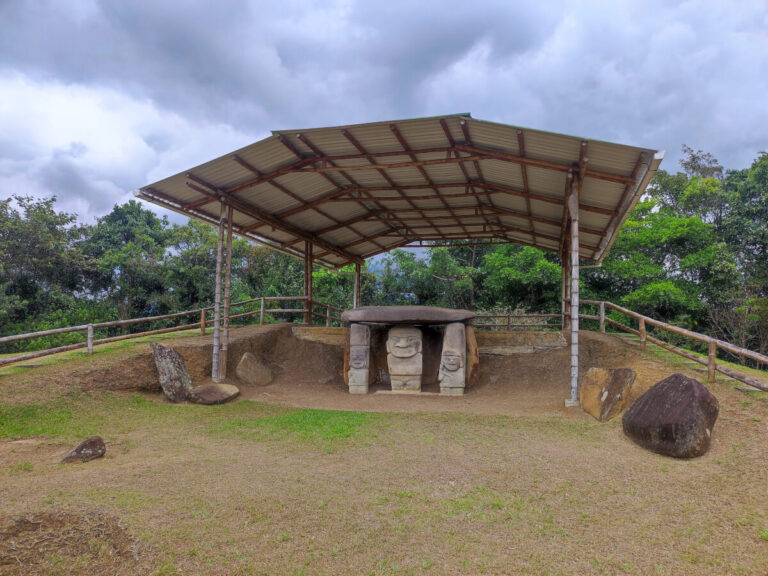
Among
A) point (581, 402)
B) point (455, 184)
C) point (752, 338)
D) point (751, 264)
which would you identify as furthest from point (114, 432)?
point (751, 264)

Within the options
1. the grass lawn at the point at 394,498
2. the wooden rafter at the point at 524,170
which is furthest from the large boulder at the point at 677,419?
the wooden rafter at the point at 524,170

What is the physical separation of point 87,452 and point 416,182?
8843 millimetres

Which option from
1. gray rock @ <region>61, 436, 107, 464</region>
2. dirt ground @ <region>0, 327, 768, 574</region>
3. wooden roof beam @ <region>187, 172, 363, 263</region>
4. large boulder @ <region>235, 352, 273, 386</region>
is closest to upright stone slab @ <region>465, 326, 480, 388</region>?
dirt ground @ <region>0, 327, 768, 574</region>

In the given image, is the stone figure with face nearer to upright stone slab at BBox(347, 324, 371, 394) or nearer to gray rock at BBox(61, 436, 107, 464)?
upright stone slab at BBox(347, 324, 371, 394)

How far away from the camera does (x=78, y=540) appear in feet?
12.2

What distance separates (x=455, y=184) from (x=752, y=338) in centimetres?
1546

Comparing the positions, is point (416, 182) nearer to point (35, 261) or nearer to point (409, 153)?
point (409, 153)

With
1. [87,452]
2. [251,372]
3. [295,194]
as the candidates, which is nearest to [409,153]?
[295,194]

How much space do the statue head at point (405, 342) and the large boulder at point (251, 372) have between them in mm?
3168

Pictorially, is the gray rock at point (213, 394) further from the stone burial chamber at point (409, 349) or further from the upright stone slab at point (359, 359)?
the stone burial chamber at point (409, 349)

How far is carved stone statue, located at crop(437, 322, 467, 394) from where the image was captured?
10.7m

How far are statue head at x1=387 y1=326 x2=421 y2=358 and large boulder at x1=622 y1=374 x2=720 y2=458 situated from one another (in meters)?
5.50

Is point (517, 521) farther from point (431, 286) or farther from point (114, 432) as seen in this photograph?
point (431, 286)

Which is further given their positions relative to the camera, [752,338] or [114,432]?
[752,338]
